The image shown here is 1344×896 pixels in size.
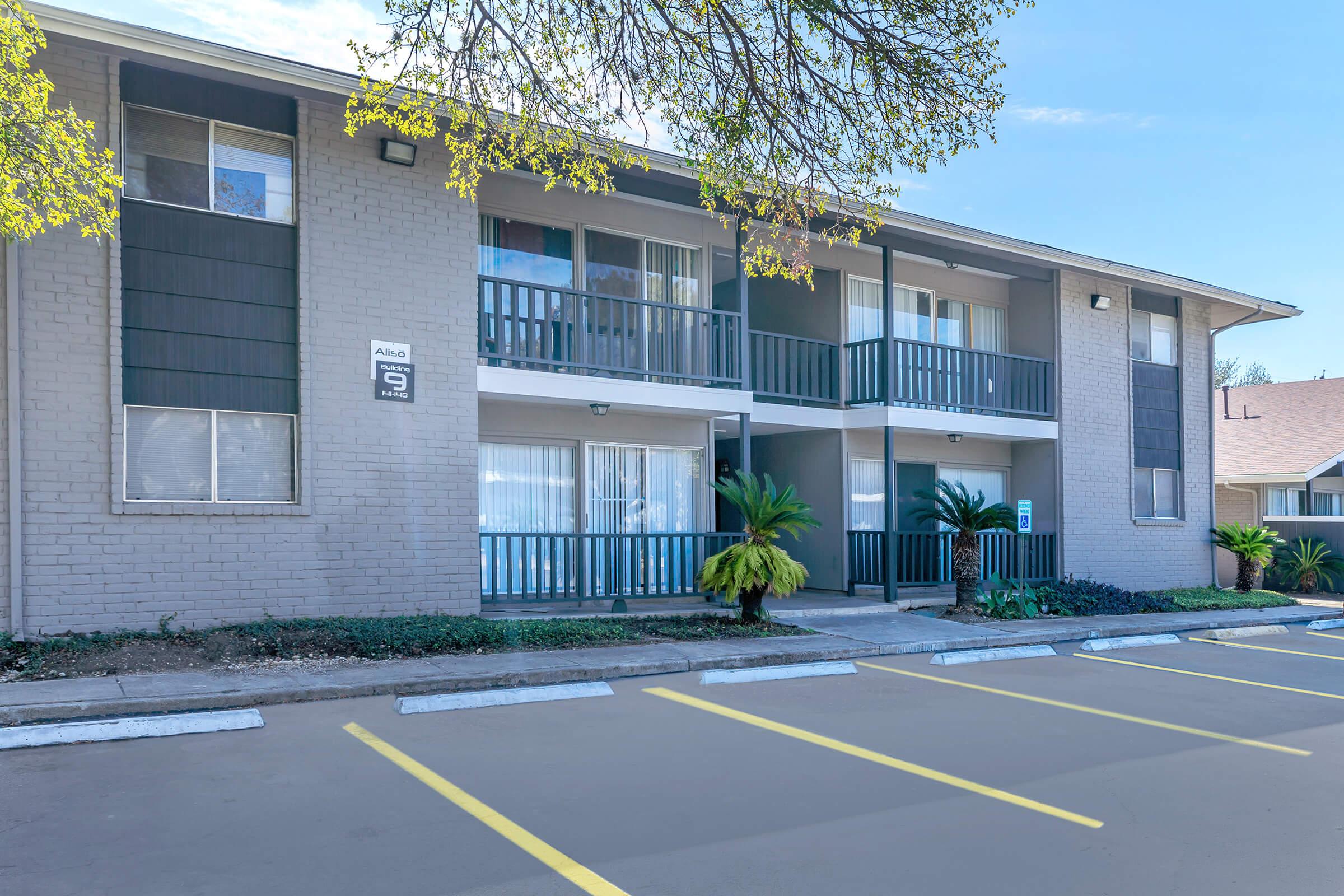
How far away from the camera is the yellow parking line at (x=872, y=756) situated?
560 cm

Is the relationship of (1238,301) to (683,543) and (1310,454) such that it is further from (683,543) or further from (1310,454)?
(683,543)

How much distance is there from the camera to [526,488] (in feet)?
46.2

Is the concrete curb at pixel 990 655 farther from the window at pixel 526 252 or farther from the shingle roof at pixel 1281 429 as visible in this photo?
the shingle roof at pixel 1281 429

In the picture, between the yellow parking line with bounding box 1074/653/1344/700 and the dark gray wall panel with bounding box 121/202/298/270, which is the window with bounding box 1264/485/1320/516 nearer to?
the yellow parking line with bounding box 1074/653/1344/700

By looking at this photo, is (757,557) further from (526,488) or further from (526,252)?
(526,252)

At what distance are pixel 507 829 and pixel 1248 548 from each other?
61.0 ft

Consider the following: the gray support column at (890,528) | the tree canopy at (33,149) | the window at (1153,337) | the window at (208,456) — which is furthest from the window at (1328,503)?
the tree canopy at (33,149)

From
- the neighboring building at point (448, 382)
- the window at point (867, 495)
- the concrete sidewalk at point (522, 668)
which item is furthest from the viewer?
the window at point (867, 495)

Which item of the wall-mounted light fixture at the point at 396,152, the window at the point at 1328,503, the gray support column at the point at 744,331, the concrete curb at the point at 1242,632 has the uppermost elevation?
the wall-mounted light fixture at the point at 396,152

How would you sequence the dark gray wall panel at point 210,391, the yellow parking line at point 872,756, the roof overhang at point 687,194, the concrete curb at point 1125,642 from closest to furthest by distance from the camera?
the yellow parking line at point 872,756
the roof overhang at point 687,194
the dark gray wall panel at point 210,391
the concrete curb at point 1125,642

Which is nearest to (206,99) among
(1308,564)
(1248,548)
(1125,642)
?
(1125,642)

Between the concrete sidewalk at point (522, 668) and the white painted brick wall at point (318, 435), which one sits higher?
the white painted brick wall at point (318, 435)

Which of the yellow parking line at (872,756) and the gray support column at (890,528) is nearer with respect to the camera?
the yellow parking line at (872,756)

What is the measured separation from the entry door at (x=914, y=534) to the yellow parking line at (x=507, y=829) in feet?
37.0
